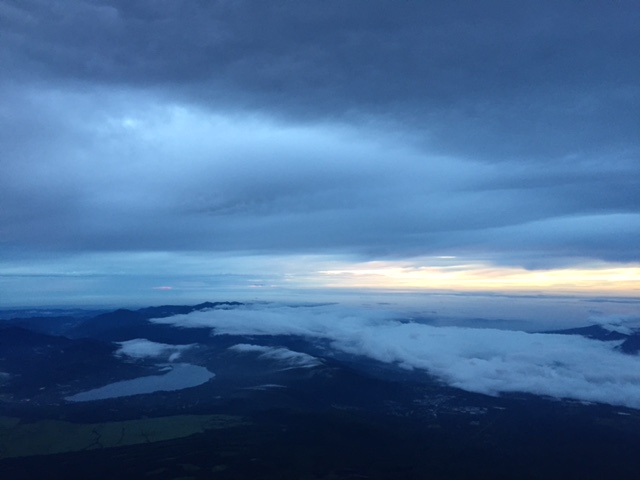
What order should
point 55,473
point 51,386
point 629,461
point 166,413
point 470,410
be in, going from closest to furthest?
1. point 55,473
2. point 629,461
3. point 166,413
4. point 470,410
5. point 51,386

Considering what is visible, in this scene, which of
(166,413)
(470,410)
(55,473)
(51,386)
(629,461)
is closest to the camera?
(55,473)

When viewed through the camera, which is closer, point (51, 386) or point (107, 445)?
point (107, 445)

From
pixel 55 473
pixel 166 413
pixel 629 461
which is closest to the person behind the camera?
pixel 55 473

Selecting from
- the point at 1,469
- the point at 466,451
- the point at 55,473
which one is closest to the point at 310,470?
the point at 466,451

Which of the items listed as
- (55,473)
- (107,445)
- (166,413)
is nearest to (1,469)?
(55,473)

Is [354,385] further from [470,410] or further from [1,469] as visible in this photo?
[1,469]

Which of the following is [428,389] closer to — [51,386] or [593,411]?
[593,411]
